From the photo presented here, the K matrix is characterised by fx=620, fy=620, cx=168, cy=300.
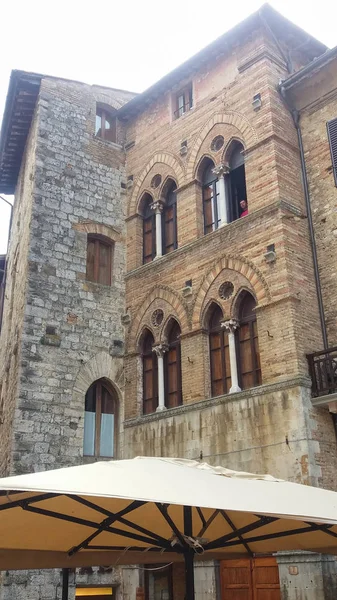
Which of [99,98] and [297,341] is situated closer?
[297,341]

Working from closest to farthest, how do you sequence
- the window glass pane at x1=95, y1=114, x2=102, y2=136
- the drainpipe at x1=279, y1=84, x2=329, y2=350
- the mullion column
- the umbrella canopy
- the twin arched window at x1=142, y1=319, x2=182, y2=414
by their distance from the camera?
the umbrella canopy < the drainpipe at x1=279, y1=84, x2=329, y2=350 < the mullion column < the twin arched window at x1=142, y1=319, x2=182, y2=414 < the window glass pane at x1=95, y1=114, x2=102, y2=136

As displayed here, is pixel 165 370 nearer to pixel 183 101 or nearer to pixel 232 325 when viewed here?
pixel 232 325

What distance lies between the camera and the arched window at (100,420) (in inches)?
569

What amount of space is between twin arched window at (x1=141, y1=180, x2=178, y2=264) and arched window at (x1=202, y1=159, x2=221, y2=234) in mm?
924

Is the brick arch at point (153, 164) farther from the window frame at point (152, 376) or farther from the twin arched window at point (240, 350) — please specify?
the twin arched window at point (240, 350)

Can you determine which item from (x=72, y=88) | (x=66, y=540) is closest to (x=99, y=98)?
(x=72, y=88)

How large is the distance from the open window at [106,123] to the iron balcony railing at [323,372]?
376 inches

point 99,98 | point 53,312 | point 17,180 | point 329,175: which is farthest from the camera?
point 17,180

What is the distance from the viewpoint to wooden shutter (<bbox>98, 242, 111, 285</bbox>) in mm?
16125

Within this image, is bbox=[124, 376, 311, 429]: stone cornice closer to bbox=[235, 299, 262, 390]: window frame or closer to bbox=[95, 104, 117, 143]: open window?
bbox=[235, 299, 262, 390]: window frame

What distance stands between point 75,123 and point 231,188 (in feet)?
17.0

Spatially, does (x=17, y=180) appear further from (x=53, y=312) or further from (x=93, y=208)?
(x=53, y=312)

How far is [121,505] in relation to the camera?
18.5ft

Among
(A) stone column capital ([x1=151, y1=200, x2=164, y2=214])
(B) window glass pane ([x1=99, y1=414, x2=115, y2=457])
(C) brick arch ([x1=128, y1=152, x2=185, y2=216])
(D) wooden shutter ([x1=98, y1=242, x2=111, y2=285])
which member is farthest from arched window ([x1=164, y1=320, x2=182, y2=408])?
(C) brick arch ([x1=128, y1=152, x2=185, y2=216])
